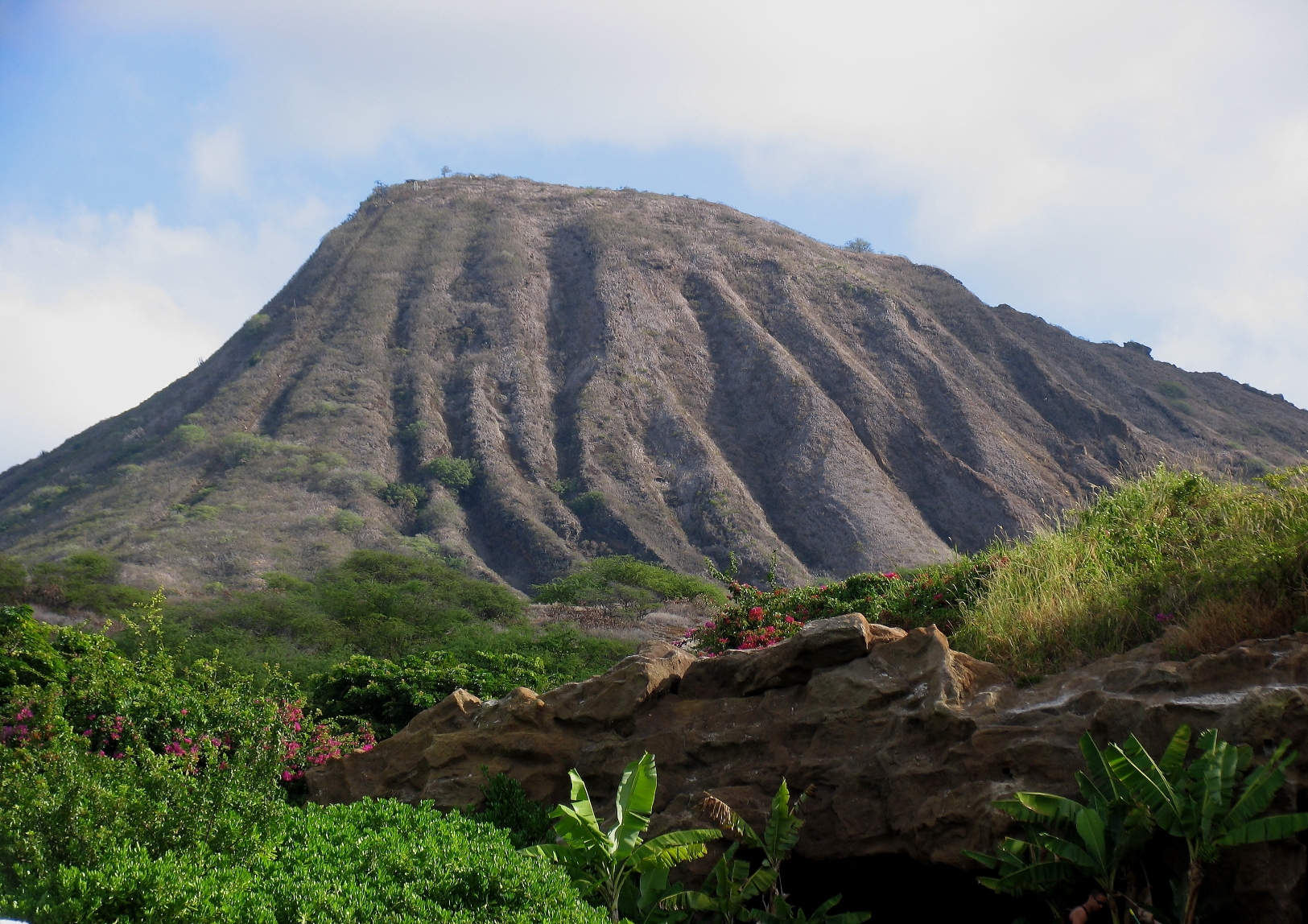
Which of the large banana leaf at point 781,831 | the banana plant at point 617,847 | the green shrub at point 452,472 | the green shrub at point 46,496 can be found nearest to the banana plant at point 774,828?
the large banana leaf at point 781,831

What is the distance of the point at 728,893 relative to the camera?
18.6ft

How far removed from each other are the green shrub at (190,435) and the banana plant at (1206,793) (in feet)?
163

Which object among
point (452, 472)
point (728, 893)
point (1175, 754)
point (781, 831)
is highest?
point (452, 472)

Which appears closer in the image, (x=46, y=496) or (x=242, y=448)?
(x=242, y=448)

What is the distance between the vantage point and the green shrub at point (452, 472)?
47.1 metres

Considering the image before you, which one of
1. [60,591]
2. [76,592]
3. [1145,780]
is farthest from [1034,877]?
[60,591]

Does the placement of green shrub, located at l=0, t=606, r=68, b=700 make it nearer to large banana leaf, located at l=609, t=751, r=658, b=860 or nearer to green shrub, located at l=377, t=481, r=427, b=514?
large banana leaf, located at l=609, t=751, r=658, b=860

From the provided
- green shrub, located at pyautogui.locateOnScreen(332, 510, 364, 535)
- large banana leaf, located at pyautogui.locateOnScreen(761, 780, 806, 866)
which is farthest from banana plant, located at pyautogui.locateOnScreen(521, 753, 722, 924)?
green shrub, located at pyautogui.locateOnScreen(332, 510, 364, 535)

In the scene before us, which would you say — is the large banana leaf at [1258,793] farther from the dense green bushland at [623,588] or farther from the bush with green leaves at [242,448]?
the bush with green leaves at [242,448]

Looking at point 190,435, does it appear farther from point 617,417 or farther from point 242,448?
point 617,417

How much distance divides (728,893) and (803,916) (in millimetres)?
459

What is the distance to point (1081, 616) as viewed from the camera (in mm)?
6914

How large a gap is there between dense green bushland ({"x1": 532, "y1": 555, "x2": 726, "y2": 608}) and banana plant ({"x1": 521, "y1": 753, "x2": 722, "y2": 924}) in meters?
22.6

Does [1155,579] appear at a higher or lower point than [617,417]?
lower
